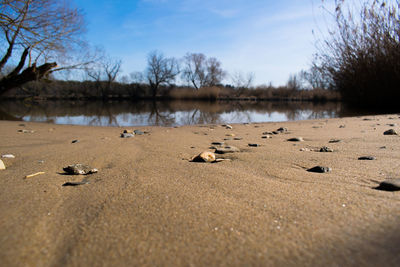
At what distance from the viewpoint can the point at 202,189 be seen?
4.51 feet

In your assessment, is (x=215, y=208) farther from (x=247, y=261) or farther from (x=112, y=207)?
(x=112, y=207)

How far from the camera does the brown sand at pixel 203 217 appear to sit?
2.61 ft

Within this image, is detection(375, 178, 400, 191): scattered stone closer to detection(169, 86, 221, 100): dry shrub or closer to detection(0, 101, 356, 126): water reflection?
detection(0, 101, 356, 126): water reflection

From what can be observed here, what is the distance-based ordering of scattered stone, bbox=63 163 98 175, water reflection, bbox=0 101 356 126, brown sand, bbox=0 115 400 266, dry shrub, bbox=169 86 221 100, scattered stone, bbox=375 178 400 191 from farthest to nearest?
dry shrub, bbox=169 86 221 100 → water reflection, bbox=0 101 356 126 → scattered stone, bbox=63 163 98 175 → scattered stone, bbox=375 178 400 191 → brown sand, bbox=0 115 400 266

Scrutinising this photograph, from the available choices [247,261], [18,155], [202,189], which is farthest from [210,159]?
[18,155]

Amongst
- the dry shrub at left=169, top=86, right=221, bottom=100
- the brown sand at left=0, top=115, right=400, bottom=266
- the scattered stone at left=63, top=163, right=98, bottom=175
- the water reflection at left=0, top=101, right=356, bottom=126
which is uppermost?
the dry shrub at left=169, top=86, right=221, bottom=100

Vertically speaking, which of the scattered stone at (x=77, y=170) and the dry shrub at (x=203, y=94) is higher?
the dry shrub at (x=203, y=94)

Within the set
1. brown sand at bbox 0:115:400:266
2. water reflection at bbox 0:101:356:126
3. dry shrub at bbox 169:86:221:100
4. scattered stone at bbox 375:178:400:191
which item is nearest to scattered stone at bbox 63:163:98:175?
brown sand at bbox 0:115:400:266

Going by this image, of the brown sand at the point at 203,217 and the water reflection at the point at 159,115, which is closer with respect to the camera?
the brown sand at the point at 203,217

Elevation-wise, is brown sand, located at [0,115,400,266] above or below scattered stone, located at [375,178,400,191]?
below

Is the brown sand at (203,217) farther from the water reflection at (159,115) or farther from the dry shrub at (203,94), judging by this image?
the dry shrub at (203,94)

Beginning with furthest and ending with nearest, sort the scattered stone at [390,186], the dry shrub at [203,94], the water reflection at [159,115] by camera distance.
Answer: the dry shrub at [203,94], the water reflection at [159,115], the scattered stone at [390,186]

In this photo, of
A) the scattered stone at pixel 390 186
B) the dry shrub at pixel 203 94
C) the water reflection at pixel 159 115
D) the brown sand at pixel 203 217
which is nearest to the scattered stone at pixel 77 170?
the brown sand at pixel 203 217

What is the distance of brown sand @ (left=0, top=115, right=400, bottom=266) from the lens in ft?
2.61
